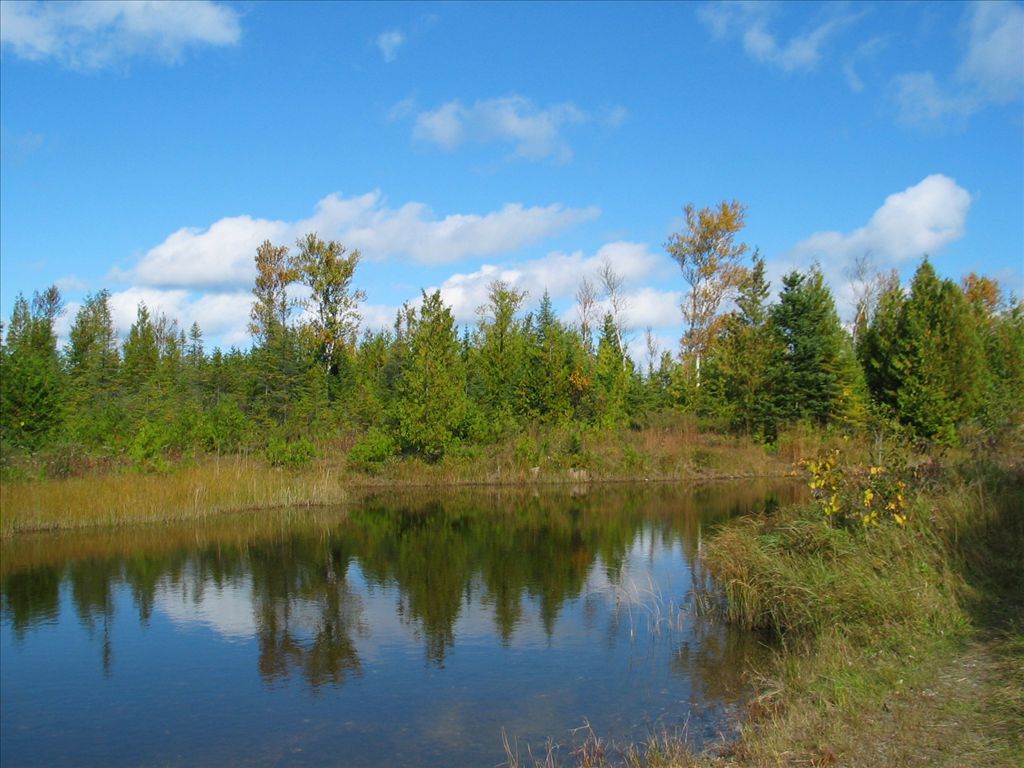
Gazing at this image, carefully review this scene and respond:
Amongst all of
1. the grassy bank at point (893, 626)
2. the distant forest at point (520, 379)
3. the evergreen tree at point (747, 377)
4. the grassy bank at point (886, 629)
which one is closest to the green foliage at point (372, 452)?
the distant forest at point (520, 379)

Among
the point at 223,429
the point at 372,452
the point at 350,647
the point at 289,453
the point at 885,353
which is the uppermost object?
the point at 885,353

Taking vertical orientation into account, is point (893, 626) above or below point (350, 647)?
above

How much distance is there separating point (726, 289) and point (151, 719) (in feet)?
137

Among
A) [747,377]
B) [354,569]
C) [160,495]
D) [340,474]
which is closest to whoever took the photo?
[354,569]

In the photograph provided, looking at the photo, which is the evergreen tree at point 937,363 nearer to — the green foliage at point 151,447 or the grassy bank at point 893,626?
the grassy bank at point 893,626

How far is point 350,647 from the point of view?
38.1 ft

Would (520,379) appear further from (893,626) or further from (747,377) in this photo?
(893,626)

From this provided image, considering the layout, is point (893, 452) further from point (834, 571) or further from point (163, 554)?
point (163, 554)

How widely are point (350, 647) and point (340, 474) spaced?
19.8 metres

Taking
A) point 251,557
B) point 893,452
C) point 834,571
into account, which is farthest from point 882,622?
point 251,557

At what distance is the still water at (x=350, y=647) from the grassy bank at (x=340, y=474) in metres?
1.02

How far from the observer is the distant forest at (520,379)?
31125 millimetres

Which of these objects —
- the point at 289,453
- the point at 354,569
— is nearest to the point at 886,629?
the point at 354,569

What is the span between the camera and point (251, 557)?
18.4 meters
